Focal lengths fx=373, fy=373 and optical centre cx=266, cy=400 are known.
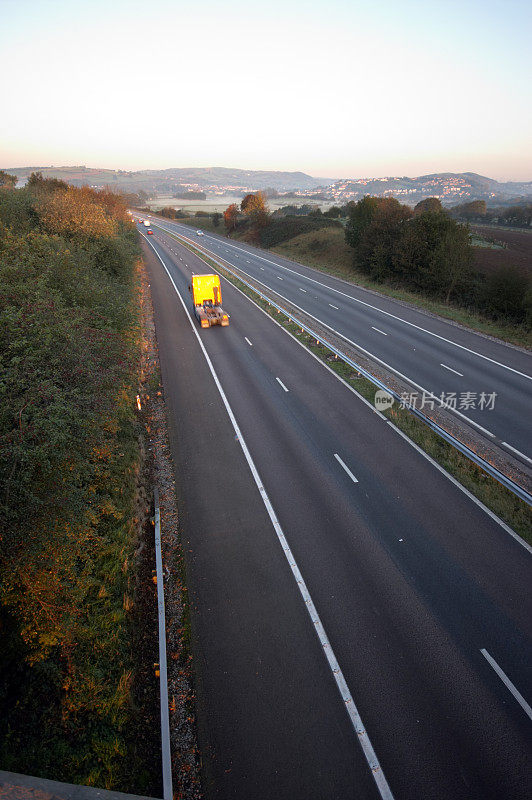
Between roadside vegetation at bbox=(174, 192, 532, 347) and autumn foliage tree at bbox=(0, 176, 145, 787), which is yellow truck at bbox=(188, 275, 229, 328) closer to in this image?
autumn foliage tree at bbox=(0, 176, 145, 787)

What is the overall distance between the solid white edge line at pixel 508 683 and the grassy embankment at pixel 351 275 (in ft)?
67.8

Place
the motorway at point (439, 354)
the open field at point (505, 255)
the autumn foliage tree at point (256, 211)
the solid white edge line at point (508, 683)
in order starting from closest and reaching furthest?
the solid white edge line at point (508, 683) < the motorway at point (439, 354) < the open field at point (505, 255) < the autumn foliage tree at point (256, 211)

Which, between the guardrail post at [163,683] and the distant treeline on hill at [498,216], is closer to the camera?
the guardrail post at [163,683]

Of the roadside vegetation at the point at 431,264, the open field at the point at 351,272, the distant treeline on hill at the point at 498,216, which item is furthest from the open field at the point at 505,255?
the distant treeline on hill at the point at 498,216

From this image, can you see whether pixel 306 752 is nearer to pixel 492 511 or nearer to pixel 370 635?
pixel 370 635

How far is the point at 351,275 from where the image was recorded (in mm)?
44062

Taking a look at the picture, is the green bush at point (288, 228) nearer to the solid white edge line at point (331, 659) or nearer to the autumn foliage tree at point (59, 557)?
the solid white edge line at point (331, 659)

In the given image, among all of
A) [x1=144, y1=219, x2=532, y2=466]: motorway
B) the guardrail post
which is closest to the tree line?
[x1=144, y1=219, x2=532, y2=466]: motorway

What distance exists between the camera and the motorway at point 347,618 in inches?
229

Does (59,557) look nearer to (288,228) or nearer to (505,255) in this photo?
(505,255)

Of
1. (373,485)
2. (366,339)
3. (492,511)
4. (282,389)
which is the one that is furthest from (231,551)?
(366,339)

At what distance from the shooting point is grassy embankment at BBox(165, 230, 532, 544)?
409 inches

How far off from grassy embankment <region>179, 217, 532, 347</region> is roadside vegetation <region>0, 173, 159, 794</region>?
24.5 meters

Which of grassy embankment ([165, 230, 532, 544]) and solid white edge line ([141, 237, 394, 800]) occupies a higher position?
grassy embankment ([165, 230, 532, 544])
